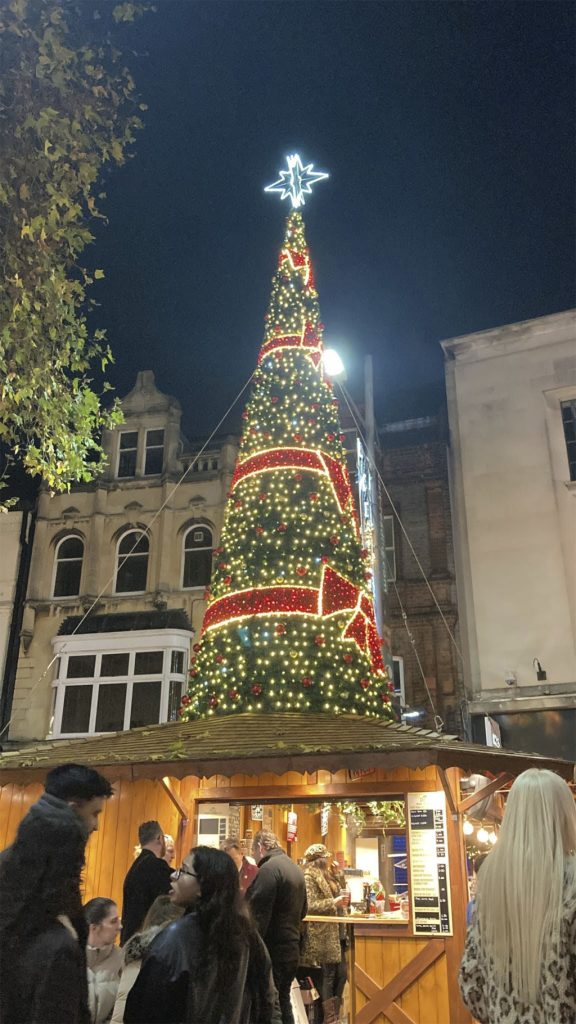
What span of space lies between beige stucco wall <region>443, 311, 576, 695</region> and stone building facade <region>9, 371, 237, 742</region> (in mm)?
6211

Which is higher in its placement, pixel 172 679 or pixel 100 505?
pixel 100 505

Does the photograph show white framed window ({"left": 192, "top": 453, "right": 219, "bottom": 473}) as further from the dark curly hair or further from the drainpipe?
the dark curly hair

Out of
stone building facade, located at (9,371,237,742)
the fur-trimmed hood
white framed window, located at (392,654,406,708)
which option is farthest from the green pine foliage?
white framed window, located at (392,654,406,708)

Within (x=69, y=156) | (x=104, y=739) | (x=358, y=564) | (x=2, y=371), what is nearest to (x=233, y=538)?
(x=358, y=564)

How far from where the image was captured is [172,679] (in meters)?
18.3

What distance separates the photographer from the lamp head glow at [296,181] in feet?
47.4

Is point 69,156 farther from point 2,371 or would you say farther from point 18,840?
point 18,840

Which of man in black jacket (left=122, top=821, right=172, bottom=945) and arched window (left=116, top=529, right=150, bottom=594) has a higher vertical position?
arched window (left=116, top=529, right=150, bottom=594)

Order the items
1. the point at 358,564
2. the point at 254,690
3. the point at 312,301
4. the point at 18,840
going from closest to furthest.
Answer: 1. the point at 18,840
2. the point at 254,690
3. the point at 358,564
4. the point at 312,301

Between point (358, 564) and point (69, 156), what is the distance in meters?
6.68

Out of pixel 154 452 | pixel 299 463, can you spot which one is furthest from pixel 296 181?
pixel 154 452

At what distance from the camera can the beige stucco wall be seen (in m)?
15.8

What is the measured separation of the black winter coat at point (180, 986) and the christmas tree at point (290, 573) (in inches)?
282

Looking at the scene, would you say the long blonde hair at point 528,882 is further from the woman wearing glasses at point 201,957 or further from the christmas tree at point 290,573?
the christmas tree at point 290,573
